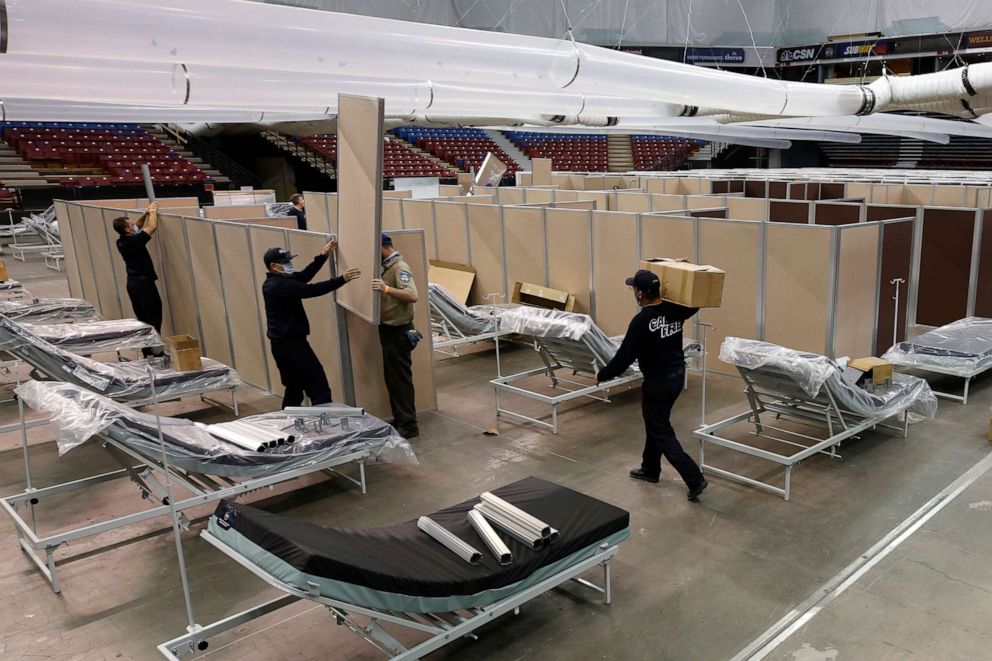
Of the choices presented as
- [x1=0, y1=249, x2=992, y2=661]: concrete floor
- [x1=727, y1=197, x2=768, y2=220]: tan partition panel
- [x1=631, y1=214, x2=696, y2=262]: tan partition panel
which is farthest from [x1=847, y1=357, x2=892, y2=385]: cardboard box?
[x1=727, y1=197, x2=768, y2=220]: tan partition panel

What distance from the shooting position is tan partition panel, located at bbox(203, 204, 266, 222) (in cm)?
1162

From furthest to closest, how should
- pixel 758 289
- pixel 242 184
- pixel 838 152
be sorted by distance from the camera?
1. pixel 838 152
2. pixel 242 184
3. pixel 758 289

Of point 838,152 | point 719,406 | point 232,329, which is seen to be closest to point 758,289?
point 719,406

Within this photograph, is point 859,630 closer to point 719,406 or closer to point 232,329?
point 719,406

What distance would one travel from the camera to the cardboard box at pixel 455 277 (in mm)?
9836

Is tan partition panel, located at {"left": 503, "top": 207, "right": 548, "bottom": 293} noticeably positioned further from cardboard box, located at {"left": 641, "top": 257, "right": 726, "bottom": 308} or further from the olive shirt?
cardboard box, located at {"left": 641, "top": 257, "right": 726, "bottom": 308}

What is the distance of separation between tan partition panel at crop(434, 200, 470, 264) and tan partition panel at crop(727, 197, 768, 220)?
12.7ft

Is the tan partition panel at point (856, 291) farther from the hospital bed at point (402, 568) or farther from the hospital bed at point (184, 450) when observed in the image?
the hospital bed at point (184, 450)

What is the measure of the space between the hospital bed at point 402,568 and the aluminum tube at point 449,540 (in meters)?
0.03

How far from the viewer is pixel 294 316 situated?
219 inches

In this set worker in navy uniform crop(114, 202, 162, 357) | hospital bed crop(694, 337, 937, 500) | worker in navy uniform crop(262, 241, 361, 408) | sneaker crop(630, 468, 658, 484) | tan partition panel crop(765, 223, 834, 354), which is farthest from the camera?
worker in navy uniform crop(114, 202, 162, 357)

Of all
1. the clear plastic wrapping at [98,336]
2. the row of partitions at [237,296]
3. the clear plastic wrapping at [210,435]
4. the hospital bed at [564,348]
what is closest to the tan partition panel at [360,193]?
the row of partitions at [237,296]

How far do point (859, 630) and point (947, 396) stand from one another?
3911 mm

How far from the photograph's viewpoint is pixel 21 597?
4027mm
